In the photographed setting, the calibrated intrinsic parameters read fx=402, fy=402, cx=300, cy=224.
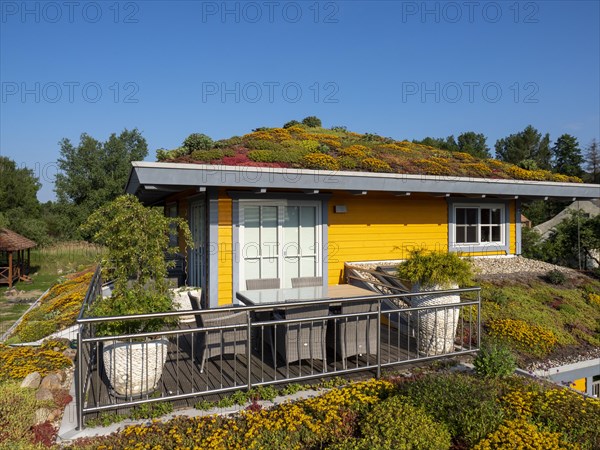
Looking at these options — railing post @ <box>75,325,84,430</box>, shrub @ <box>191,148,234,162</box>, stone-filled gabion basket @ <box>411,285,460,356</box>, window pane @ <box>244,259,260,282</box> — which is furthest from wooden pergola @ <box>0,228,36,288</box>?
stone-filled gabion basket @ <box>411,285,460,356</box>

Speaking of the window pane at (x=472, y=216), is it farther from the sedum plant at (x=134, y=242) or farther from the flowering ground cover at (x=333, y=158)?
the sedum plant at (x=134, y=242)

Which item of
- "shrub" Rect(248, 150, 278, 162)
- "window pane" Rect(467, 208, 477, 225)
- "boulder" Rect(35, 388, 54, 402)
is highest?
"shrub" Rect(248, 150, 278, 162)

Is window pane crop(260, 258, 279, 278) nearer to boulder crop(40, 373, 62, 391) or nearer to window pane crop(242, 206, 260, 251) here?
window pane crop(242, 206, 260, 251)

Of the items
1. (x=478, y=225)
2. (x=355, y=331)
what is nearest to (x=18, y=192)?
(x=478, y=225)

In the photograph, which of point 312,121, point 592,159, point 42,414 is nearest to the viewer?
point 42,414

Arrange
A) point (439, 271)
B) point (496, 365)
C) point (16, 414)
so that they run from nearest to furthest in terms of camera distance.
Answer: point (16, 414)
point (496, 365)
point (439, 271)

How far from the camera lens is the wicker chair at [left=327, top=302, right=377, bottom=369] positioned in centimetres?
525

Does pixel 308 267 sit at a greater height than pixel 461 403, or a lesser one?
greater

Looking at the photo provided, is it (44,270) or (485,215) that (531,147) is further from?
(44,270)

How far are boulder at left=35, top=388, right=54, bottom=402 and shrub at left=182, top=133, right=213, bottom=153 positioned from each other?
10.5 metres

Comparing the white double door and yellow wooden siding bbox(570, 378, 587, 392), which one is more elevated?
the white double door

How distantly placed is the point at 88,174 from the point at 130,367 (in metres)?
41.3

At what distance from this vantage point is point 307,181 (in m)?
8.22

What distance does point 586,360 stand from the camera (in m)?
6.89
